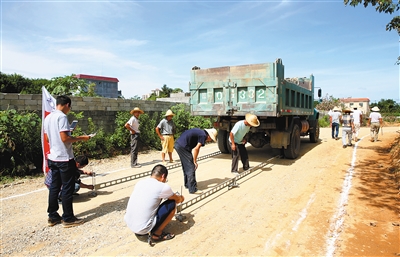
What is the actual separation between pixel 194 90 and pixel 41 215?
17.9ft

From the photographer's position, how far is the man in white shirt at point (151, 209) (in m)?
3.30

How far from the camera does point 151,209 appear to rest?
10.9ft

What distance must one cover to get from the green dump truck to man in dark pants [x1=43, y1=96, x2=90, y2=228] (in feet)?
15.5

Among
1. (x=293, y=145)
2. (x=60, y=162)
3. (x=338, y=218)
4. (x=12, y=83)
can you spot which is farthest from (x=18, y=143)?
(x=12, y=83)

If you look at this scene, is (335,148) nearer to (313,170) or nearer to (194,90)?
(313,170)

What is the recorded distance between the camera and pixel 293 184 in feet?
19.4

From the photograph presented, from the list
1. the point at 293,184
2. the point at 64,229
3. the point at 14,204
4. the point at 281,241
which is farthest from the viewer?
the point at 293,184

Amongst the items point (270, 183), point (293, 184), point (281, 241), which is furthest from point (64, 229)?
point (293, 184)

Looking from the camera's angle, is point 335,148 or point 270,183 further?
point 335,148

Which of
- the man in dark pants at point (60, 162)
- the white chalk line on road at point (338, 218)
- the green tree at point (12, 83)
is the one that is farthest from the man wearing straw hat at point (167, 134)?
the green tree at point (12, 83)

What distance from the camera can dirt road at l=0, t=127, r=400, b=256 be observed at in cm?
326

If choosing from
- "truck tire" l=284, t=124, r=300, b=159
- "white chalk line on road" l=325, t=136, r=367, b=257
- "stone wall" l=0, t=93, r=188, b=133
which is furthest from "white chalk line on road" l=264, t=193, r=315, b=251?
"stone wall" l=0, t=93, r=188, b=133

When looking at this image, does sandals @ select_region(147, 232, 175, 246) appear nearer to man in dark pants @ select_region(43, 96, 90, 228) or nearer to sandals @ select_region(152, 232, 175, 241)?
sandals @ select_region(152, 232, 175, 241)

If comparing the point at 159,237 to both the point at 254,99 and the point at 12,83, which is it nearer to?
the point at 254,99
